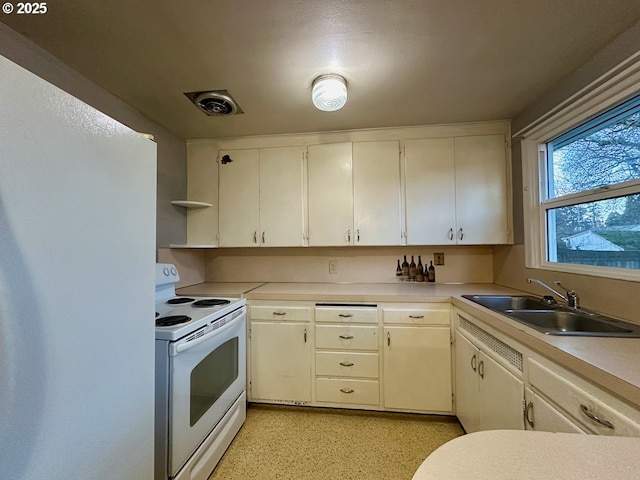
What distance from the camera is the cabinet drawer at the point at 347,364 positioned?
1.94 meters

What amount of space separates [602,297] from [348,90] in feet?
6.06

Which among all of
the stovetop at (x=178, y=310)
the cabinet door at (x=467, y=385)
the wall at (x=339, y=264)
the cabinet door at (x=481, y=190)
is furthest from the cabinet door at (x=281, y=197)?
the cabinet door at (x=467, y=385)

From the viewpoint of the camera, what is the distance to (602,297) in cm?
139

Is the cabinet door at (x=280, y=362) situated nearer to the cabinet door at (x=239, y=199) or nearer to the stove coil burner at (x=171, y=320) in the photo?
the stove coil burner at (x=171, y=320)

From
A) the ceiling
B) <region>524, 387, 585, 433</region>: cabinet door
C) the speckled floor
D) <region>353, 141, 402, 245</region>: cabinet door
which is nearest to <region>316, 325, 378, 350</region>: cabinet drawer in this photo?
the speckled floor

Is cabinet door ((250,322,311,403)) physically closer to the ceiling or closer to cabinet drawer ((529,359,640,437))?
cabinet drawer ((529,359,640,437))

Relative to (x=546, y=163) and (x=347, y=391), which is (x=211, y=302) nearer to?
(x=347, y=391)

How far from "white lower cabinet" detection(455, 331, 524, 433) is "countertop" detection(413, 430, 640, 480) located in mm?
764

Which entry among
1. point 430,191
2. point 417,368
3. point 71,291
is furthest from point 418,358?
point 71,291

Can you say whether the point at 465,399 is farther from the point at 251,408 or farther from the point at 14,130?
the point at 14,130

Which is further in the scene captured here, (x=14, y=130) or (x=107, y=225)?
(x=107, y=225)

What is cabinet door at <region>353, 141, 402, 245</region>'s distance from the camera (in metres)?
2.29

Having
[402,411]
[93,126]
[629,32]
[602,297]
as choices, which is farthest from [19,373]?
[629,32]

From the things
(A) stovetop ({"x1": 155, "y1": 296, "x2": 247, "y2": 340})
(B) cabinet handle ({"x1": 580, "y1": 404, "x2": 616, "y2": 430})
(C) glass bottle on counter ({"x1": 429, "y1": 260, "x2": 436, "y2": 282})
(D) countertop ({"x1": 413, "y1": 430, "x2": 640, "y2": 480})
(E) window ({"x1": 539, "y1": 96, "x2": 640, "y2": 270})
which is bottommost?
(B) cabinet handle ({"x1": 580, "y1": 404, "x2": 616, "y2": 430})
